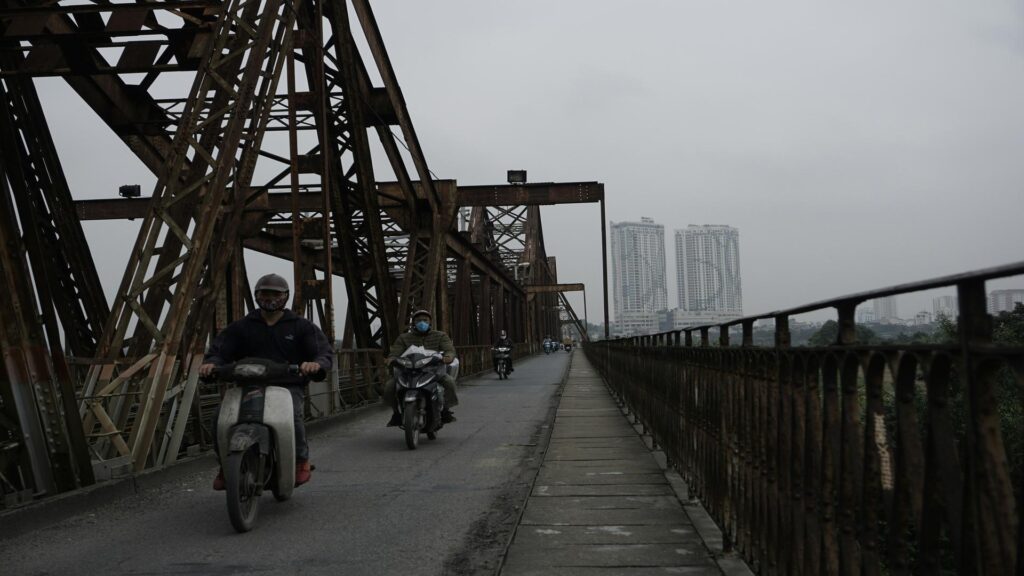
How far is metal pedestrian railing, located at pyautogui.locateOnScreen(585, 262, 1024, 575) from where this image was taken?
5.04 ft

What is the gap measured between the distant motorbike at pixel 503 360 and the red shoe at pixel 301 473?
20020mm

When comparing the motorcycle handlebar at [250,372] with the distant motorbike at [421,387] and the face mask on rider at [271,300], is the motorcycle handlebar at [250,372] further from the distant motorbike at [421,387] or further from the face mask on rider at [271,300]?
the distant motorbike at [421,387]

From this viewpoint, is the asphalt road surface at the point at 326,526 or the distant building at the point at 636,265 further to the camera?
the distant building at the point at 636,265

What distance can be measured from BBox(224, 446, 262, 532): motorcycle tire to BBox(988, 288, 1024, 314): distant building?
395cm

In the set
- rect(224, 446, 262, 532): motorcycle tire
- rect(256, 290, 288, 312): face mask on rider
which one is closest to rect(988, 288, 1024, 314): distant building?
rect(224, 446, 262, 532): motorcycle tire

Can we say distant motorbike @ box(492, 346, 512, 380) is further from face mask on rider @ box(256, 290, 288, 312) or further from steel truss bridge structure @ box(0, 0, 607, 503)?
face mask on rider @ box(256, 290, 288, 312)

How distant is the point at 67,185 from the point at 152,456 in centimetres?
306

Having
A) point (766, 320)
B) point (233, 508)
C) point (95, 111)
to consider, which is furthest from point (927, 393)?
point (95, 111)

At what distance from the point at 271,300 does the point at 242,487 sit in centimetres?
127

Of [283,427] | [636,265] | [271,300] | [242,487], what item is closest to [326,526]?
[242,487]

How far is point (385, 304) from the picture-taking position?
14.3 meters

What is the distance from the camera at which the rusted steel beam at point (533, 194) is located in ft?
71.1

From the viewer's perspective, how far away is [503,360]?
84.4 ft

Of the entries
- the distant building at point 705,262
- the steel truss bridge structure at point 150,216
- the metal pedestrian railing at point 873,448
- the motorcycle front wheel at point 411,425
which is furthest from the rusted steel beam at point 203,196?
the distant building at point 705,262
